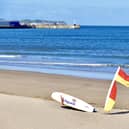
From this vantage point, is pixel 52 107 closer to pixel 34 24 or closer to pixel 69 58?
pixel 69 58

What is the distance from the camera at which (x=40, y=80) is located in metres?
17.5

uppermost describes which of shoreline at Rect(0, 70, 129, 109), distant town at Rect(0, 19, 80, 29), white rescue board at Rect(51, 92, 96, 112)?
white rescue board at Rect(51, 92, 96, 112)

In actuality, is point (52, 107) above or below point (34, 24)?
above

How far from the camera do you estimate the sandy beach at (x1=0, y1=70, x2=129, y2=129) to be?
379 inches

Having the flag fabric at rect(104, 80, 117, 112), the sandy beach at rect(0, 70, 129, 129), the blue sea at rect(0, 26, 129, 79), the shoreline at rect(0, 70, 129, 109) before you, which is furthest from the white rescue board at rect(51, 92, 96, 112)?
the blue sea at rect(0, 26, 129, 79)

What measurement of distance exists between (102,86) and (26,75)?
4492 millimetres

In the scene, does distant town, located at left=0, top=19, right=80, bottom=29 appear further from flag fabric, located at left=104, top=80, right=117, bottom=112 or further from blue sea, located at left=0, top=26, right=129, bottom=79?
flag fabric, located at left=104, top=80, right=117, bottom=112

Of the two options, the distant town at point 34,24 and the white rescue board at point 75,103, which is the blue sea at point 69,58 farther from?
the distant town at point 34,24

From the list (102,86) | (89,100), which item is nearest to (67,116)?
(89,100)

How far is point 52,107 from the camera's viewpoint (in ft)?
36.8

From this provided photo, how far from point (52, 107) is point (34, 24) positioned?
177m

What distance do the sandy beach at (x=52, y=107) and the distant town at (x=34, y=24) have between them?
15610cm

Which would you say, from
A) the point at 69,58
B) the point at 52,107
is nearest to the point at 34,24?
the point at 69,58

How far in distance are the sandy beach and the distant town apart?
156100 millimetres
